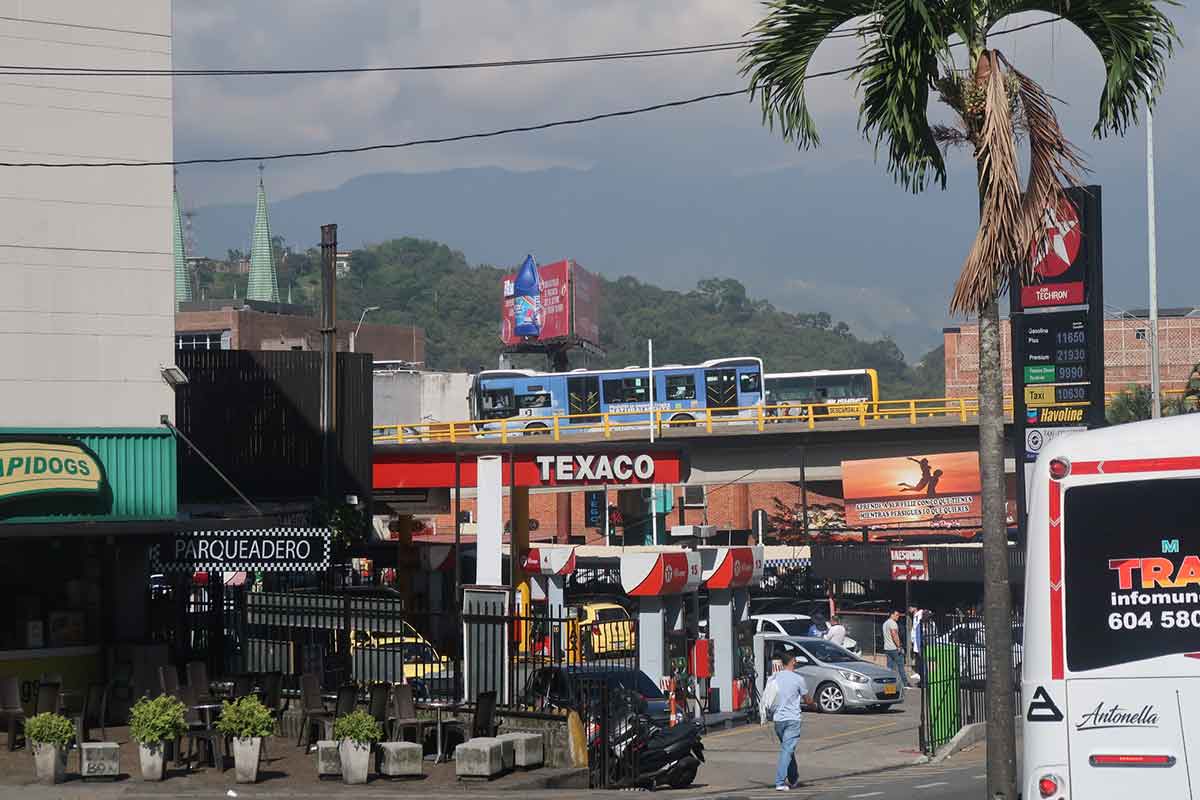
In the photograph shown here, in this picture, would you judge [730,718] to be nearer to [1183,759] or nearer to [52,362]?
[52,362]

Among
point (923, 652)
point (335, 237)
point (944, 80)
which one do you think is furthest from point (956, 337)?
point (944, 80)

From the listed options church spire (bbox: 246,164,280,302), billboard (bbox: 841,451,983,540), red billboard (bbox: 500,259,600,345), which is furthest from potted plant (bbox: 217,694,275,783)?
church spire (bbox: 246,164,280,302)

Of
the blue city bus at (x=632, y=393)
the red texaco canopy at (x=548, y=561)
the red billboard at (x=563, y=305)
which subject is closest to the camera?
the red texaco canopy at (x=548, y=561)

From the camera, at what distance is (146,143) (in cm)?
2286

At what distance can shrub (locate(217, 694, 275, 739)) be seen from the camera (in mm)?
17703

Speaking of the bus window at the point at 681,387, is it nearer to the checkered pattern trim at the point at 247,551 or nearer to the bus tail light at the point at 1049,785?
the checkered pattern trim at the point at 247,551

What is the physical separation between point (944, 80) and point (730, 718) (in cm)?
1667

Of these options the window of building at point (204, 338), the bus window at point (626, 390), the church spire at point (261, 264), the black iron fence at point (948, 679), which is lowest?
the black iron fence at point (948, 679)

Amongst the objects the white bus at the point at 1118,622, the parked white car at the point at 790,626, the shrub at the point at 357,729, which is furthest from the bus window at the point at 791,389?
the white bus at the point at 1118,622

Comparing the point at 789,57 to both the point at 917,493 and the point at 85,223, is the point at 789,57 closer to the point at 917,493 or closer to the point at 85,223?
the point at 85,223

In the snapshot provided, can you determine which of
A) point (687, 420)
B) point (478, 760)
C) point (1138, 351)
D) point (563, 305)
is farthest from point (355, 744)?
point (1138, 351)

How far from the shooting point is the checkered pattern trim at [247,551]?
76.6ft

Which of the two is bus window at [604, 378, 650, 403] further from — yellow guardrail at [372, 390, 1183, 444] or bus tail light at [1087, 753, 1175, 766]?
bus tail light at [1087, 753, 1175, 766]

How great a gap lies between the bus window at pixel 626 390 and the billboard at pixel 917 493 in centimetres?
1071
